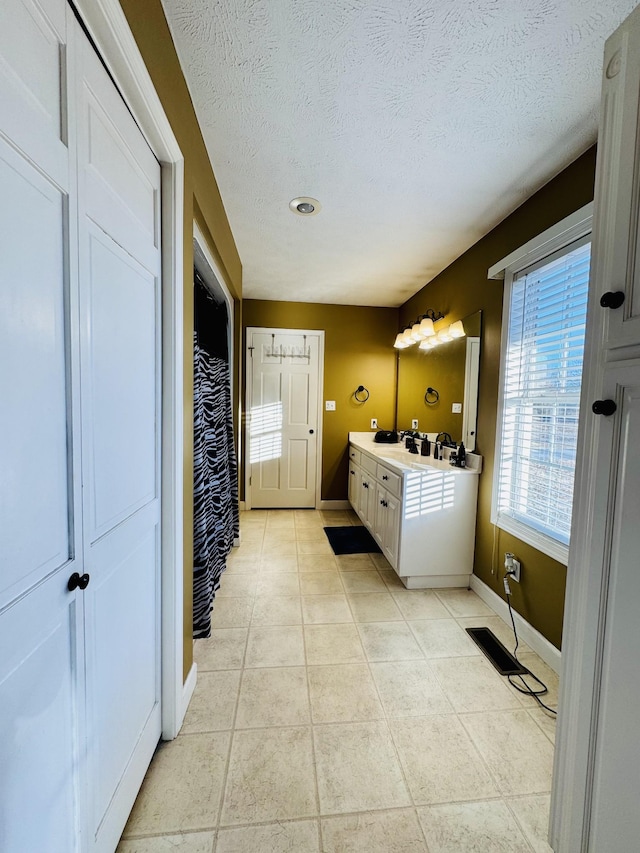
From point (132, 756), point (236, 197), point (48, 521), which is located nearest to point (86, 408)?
point (48, 521)

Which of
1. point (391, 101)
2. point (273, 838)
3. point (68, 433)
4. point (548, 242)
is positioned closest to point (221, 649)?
point (273, 838)

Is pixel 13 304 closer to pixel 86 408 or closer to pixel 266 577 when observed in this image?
pixel 86 408

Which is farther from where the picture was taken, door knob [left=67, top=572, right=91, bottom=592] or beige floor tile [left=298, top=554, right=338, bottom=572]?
beige floor tile [left=298, top=554, right=338, bottom=572]

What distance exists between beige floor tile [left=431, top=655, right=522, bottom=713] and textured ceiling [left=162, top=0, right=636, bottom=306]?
2.49 meters

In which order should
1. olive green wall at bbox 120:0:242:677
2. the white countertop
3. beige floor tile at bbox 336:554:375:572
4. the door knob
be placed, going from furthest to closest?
beige floor tile at bbox 336:554:375:572, the white countertop, olive green wall at bbox 120:0:242:677, the door knob

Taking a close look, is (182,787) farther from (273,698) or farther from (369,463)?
(369,463)

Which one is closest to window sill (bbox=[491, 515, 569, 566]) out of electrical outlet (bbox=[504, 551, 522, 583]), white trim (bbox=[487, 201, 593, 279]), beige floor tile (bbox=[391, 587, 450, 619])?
electrical outlet (bbox=[504, 551, 522, 583])

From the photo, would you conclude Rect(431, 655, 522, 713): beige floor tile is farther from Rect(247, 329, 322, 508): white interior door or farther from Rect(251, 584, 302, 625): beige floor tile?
Rect(247, 329, 322, 508): white interior door

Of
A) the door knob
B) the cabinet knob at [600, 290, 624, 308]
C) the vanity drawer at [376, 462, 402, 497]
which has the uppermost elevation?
the cabinet knob at [600, 290, 624, 308]

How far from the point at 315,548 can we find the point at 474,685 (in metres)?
1.73

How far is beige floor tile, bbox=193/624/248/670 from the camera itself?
1804mm

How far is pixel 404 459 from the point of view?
302cm

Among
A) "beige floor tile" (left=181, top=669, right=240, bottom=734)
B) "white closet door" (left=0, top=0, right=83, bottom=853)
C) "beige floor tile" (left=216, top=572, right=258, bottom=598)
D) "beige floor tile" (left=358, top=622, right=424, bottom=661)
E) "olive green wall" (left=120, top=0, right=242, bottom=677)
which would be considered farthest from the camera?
"beige floor tile" (left=216, top=572, right=258, bottom=598)

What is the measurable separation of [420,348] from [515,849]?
329 centimetres
